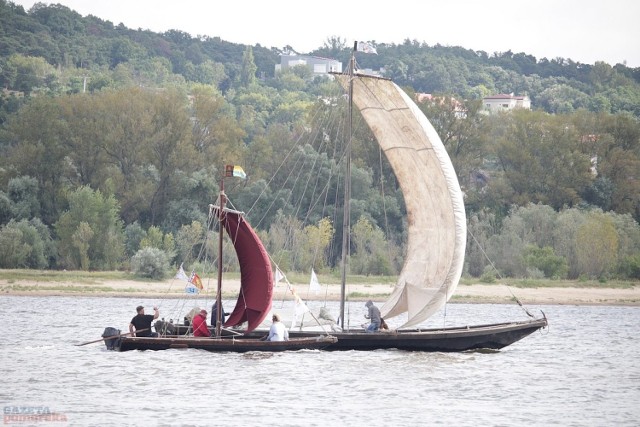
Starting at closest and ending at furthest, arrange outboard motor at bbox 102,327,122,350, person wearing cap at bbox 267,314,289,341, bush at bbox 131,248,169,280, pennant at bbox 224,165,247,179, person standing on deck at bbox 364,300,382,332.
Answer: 1. pennant at bbox 224,165,247,179
2. person wearing cap at bbox 267,314,289,341
3. outboard motor at bbox 102,327,122,350
4. person standing on deck at bbox 364,300,382,332
5. bush at bbox 131,248,169,280

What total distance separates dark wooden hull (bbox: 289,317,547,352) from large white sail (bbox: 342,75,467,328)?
2.30 feet

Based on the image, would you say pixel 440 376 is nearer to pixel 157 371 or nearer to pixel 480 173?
pixel 157 371

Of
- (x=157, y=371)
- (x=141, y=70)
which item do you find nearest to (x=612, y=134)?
(x=157, y=371)

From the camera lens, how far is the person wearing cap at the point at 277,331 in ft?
122

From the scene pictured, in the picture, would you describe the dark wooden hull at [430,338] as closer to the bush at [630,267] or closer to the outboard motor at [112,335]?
the outboard motor at [112,335]

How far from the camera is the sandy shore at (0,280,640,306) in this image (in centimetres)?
6419

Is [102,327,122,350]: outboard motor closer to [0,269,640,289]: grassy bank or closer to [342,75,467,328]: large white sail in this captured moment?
[342,75,467,328]: large white sail

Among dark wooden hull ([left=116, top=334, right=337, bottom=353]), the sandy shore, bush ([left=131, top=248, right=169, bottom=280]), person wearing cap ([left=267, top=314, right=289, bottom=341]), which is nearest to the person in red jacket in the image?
dark wooden hull ([left=116, top=334, right=337, bottom=353])

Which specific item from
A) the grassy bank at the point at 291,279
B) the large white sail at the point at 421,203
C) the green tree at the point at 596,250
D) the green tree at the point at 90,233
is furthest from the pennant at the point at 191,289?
the green tree at the point at 596,250

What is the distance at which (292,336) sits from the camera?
38.6m

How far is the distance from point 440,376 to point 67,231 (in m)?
39.9

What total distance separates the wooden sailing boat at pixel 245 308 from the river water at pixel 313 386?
57 cm

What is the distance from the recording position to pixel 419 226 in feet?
127

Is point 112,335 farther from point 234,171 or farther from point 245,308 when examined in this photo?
point 234,171
